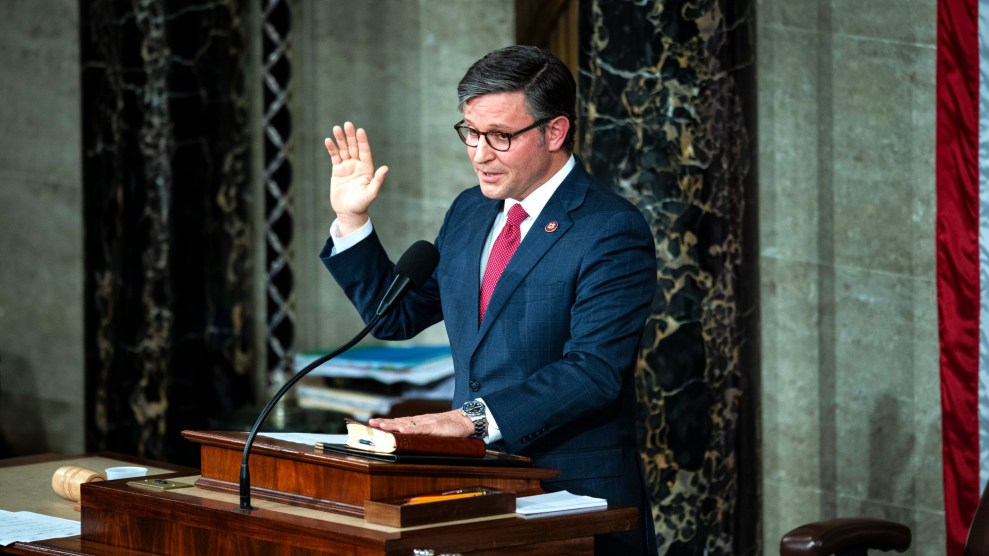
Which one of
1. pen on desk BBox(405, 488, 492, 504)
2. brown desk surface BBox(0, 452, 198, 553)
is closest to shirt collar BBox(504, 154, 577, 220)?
pen on desk BBox(405, 488, 492, 504)

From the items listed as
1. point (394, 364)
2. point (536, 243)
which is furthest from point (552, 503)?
point (394, 364)

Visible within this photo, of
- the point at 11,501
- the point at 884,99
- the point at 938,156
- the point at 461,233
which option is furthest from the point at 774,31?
the point at 11,501

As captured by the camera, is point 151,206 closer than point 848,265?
No

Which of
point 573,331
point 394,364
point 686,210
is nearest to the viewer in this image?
point 573,331

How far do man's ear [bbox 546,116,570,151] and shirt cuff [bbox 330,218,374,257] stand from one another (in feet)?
1.27

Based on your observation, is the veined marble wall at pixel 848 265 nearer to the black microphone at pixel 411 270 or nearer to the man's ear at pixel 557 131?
the man's ear at pixel 557 131

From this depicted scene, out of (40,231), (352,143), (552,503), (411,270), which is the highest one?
(352,143)

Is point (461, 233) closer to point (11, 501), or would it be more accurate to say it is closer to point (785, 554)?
point (785, 554)

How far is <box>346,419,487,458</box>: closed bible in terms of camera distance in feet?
6.62

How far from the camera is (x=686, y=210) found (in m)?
3.80

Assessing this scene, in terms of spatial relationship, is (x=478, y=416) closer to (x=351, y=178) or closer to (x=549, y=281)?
(x=549, y=281)

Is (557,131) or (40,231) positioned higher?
(557,131)

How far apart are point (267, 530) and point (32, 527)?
0.69m

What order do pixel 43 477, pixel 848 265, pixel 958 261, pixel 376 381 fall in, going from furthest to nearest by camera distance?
pixel 376 381
pixel 848 265
pixel 958 261
pixel 43 477
